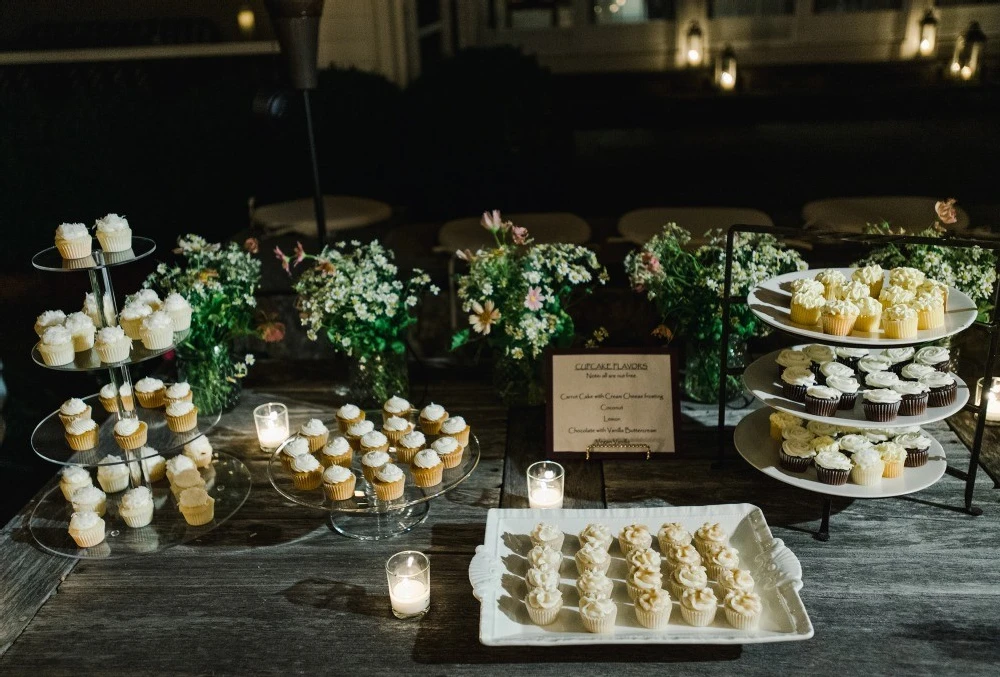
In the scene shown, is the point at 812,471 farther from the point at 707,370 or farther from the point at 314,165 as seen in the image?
the point at 314,165

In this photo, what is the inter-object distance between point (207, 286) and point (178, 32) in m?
2.11

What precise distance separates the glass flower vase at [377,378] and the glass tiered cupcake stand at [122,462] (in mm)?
430

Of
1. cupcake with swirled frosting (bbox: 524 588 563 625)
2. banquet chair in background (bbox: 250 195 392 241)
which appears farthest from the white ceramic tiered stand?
banquet chair in background (bbox: 250 195 392 241)

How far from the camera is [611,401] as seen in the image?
8.05 ft

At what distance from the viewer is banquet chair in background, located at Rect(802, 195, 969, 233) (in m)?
3.65

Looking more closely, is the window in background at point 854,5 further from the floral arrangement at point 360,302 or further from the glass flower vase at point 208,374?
the glass flower vase at point 208,374

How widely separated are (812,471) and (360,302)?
4.35ft

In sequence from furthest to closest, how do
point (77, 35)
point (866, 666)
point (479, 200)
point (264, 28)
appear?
point (479, 200), point (264, 28), point (77, 35), point (866, 666)

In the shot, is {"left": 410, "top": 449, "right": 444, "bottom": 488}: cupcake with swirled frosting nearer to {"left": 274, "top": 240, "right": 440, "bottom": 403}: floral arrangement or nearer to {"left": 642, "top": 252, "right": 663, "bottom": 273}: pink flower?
{"left": 274, "top": 240, "right": 440, "bottom": 403}: floral arrangement

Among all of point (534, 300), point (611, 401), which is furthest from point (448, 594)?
point (534, 300)

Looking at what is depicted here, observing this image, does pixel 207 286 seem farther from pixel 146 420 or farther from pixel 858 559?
pixel 858 559

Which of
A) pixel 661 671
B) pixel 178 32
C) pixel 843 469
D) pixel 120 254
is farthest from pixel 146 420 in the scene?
pixel 178 32

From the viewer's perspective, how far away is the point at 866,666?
5.65 feet

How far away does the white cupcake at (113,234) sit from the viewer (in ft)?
7.39
